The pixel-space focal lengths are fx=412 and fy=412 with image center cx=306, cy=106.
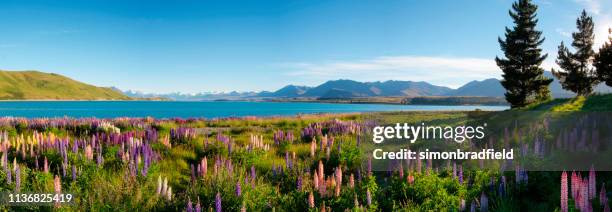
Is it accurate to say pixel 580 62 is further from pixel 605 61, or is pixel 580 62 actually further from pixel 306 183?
pixel 306 183

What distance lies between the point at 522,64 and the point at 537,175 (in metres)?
58.4

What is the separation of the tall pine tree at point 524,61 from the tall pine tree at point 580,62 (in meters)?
11.6

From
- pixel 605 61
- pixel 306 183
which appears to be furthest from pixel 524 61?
pixel 306 183

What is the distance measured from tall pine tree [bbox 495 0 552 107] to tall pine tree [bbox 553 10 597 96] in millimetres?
11594

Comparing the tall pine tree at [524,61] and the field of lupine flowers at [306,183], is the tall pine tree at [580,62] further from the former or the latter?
the field of lupine flowers at [306,183]

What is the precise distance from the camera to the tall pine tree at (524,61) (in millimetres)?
57156

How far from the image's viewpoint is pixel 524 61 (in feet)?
189

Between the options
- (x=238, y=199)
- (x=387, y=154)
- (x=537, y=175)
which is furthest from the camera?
(x=387, y=154)

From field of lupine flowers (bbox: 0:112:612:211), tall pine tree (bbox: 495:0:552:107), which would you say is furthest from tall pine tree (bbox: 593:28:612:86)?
field of lupine flowers (bbox: 0:112:612:211)

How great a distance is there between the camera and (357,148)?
9961 mm

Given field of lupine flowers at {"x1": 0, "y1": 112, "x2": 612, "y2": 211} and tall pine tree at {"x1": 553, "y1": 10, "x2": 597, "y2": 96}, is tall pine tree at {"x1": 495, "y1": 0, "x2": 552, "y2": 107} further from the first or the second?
field of lupine flowers at {"x1": 0, "y1": 112, "x2": 612, "y2": 211}

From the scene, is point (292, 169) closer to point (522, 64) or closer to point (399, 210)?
point (399, 210)

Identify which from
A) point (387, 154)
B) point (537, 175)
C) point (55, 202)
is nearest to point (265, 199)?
point (55, 202)

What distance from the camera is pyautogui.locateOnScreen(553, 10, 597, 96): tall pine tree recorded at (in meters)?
65.4
